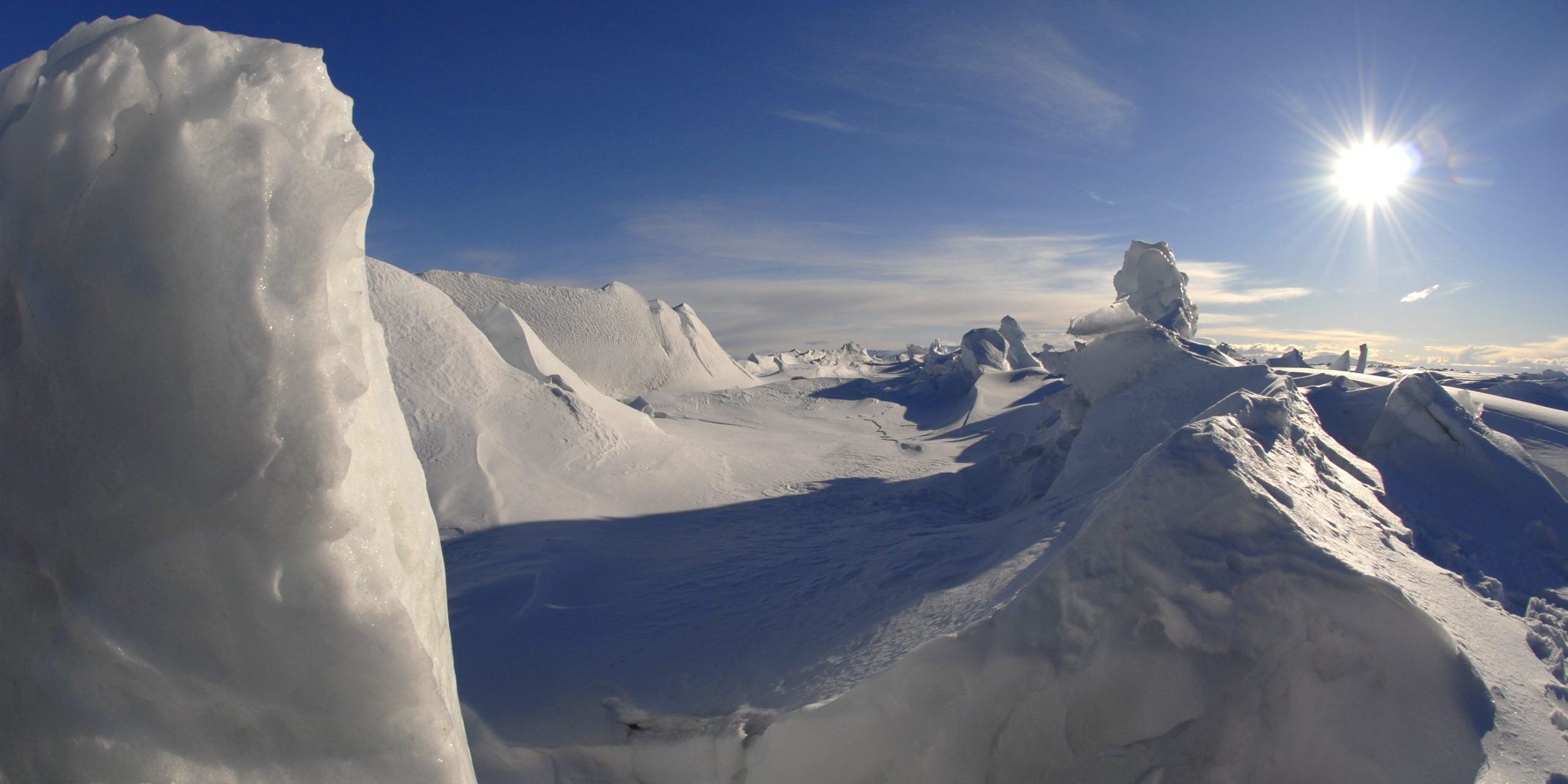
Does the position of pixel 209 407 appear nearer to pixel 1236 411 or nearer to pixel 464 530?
pixel 1236 411

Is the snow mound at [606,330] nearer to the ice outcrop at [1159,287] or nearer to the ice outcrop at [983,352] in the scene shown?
the ice outcrop at [983,352]

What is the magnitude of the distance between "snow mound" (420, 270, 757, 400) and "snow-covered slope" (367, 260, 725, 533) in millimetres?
6712

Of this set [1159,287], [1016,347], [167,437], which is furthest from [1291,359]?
[167,437]

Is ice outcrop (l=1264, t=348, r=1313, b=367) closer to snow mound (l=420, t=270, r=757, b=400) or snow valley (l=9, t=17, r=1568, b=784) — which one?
snow valley (l=9, t=17, r=1568, b=784)

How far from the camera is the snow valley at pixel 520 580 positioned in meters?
1.38

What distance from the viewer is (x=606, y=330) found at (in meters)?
18.5

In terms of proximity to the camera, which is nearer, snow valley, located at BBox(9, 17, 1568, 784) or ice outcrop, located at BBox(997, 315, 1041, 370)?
snow valley, located at BBox(9, 17, 1568, 784)

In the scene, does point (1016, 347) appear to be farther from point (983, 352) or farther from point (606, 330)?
point (606, 330)

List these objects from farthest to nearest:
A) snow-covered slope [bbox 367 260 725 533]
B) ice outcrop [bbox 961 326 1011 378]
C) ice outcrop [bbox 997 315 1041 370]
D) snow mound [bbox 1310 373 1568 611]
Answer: ice outcrop [bbox 997 315 1041 370] → ice outcrop [bbox 961 326 1011 378] → snow-covered slope [bbox 367 260 725 533] → snow mound [bbox 1310 373 1568 611]

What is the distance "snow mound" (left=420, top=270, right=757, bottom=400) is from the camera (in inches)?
675

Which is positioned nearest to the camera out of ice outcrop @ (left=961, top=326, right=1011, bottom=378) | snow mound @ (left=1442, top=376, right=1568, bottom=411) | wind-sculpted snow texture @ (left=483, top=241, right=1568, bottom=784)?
wind-sculpted snow texture @ (left=483, top=241, right=1568, bottom=784)

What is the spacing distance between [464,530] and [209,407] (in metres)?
5.61

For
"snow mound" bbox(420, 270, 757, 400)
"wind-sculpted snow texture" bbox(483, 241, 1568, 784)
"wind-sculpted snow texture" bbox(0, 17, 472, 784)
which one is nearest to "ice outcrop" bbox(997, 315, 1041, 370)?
"snow mound" bbox(420, 270, 757, 400)

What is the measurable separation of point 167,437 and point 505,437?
7032 mm
